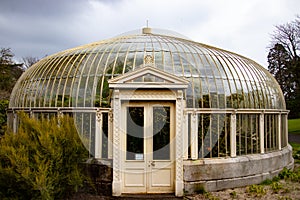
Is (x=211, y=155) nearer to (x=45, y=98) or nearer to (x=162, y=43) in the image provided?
(x=162, y=43)

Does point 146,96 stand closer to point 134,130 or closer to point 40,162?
point 134,130

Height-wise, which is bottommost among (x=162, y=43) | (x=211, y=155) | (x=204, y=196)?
(x=204, y=196)

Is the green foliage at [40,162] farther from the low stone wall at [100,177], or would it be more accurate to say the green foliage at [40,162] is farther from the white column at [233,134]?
the white column at [233,134]

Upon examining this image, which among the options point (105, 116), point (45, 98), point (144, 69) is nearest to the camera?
point (144, 69)

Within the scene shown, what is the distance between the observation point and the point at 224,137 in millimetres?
10453

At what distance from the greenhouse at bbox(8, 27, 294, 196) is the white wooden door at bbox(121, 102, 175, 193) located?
0.10ft

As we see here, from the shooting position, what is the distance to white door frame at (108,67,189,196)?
916 centimetres

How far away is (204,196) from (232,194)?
89 cm

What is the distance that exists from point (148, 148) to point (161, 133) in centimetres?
58

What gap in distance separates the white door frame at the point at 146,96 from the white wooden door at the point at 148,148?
22 cm

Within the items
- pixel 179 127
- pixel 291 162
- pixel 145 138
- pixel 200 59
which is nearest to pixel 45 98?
pixel 145 138

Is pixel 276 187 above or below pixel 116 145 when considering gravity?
below

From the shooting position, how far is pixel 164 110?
31.4ft

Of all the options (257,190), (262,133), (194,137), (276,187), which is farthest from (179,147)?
(262,133)
